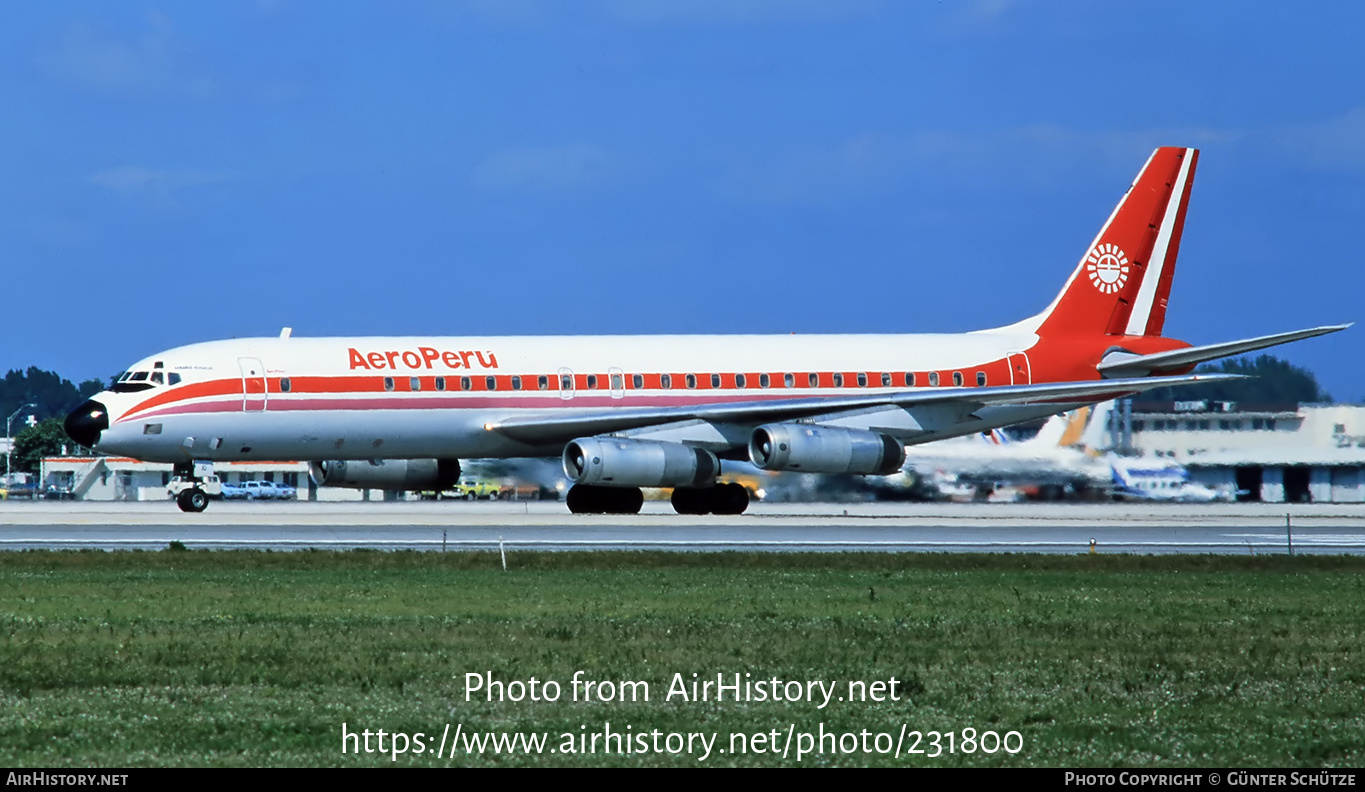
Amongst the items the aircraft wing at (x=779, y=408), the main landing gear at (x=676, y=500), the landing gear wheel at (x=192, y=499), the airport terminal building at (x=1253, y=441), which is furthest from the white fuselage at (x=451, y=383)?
the airport terminal building at (x=1253, y=441)

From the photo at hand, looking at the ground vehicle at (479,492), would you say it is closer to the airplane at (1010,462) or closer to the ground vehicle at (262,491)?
the ground vehicle at (262,491)

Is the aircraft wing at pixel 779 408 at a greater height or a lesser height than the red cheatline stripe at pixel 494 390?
lesser

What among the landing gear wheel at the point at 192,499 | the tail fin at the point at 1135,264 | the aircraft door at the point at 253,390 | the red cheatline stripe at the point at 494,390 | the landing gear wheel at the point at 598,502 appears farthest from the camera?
the tail fin at the point at 1135,264

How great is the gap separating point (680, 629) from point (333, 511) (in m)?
29.0

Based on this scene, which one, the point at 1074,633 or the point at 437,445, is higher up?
the point at 437,445

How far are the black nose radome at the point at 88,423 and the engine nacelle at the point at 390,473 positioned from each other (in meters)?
5.24

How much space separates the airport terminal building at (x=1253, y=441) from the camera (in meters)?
44.9

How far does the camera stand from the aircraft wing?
125 feet

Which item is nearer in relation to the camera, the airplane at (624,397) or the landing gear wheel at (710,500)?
the airplane at (624,397)

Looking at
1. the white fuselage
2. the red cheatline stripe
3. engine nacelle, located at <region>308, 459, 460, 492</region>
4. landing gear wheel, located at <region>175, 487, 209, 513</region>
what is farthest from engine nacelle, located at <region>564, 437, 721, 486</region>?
landing gear wheel, located at <region>175, 487, 209, 513</region>

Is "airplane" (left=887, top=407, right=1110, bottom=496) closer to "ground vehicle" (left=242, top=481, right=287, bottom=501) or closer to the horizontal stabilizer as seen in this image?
the horizontal stabilizer
